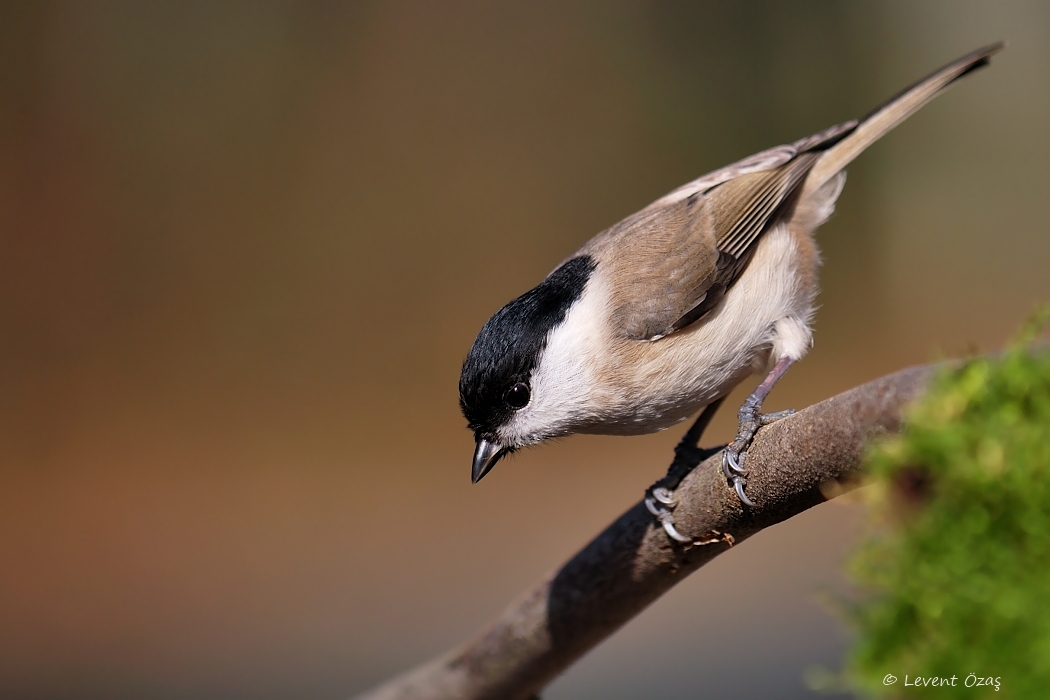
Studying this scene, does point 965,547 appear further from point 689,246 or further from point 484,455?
point 689,246

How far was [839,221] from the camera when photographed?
788 cm

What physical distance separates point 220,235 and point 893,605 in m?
6.72

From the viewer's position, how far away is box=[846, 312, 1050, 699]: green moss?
0.79 metres

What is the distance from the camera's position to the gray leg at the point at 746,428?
1.61 metres

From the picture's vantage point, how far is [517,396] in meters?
2.17

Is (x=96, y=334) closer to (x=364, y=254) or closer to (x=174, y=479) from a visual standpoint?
(x=174, y=479)

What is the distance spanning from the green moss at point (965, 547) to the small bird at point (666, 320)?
0.96 m

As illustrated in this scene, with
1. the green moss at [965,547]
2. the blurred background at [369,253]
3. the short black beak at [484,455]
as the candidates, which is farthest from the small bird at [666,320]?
the blurred background at [369,253]

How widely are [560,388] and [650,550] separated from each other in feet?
1.53

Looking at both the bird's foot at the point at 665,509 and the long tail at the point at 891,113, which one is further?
the long tail at the point at 891,113

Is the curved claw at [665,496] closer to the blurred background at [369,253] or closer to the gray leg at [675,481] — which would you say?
the gray leg at [675,481]

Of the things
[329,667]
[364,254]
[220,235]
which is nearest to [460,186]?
[364,254]

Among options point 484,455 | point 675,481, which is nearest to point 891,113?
point 675,481

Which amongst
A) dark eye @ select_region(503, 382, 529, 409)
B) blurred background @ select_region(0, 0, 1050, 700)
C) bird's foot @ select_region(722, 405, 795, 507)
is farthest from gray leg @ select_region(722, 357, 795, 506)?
blurred background @ select_region(0, 0, 1050, 700)
